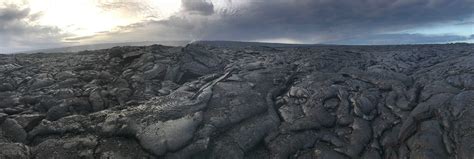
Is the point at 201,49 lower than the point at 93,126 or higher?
higher

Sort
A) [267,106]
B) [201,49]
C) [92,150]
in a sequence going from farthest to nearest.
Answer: [201,49] < [267,106] < [92,150]

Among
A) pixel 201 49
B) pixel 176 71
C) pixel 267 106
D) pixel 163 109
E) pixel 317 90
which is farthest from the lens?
pixel 201 49

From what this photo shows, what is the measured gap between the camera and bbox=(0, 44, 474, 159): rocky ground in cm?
1673

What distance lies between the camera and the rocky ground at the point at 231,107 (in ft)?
54.9

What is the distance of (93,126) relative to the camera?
1722 cm

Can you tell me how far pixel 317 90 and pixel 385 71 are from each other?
553 cm

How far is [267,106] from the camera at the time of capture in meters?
20.4

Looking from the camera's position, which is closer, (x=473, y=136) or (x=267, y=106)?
(x=473, y=136)

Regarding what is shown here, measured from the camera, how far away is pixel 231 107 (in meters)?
19.6

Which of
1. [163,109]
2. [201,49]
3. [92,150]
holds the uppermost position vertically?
[201,49]

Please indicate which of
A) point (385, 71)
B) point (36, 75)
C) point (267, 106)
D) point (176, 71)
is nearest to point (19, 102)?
point (36, 75)

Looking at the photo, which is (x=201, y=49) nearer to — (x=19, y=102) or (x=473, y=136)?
(x=19, y=102)

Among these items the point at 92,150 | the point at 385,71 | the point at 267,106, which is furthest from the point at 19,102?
the point at 385,71

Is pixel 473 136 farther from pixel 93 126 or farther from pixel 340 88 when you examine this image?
pixel 93 126
